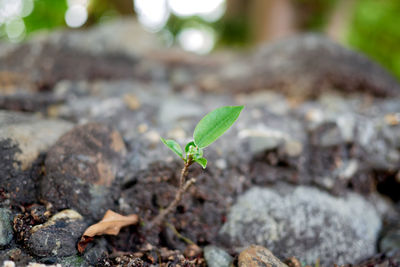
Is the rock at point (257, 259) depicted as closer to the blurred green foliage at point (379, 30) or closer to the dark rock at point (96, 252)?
the dark rock at point (96, 252)

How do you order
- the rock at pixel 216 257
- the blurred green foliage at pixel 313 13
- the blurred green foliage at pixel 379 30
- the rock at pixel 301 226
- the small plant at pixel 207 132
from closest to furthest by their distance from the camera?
the small plant at pixel 207 132 → the rock at pixel 216 257 → the rock at pixel 301 226 → the blurred green foliage at pixel 313 13 → the blurred green foliage at pixel 379 30

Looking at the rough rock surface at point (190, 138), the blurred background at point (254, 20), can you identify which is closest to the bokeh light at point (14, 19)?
the blurred background at point (254, 20)

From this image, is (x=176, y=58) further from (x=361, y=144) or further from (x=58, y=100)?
(x=361, y=144)

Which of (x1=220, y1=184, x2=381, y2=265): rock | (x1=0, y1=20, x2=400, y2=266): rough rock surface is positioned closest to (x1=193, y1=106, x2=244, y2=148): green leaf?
(x1=0, y1=20, x2=400, y2=266): rough rock surface

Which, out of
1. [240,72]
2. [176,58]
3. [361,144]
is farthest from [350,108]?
[176,58]

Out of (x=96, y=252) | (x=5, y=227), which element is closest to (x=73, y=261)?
(x=96, y=252)

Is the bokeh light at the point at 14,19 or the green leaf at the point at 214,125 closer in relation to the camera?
the green leaf at the point at 214,125

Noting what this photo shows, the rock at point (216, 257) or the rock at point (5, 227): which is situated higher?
the rock at point (5, 227)

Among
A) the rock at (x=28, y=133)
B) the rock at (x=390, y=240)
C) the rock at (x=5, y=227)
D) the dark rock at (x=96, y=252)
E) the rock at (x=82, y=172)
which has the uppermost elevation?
the rock at (x=28, y=133)
